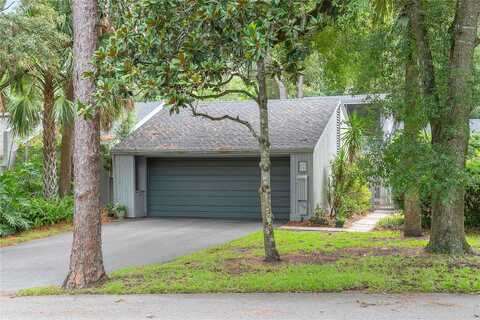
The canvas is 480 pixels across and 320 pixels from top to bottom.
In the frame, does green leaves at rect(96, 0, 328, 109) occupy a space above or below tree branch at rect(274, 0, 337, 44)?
below

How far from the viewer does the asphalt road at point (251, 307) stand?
264 inches

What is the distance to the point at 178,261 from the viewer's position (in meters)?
10.7

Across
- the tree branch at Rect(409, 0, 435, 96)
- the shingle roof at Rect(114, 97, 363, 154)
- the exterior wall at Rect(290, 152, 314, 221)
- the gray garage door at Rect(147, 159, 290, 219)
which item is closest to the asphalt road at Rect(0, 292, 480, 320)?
the tree branch at Rect(409, 0, 435, 96)

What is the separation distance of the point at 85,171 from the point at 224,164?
1014 centimetres

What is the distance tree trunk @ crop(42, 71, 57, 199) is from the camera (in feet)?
57.7

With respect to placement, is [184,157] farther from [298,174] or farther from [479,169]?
[479,169]

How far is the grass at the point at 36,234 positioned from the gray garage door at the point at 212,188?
374cm

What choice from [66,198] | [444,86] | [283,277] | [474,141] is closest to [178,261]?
[283,277]

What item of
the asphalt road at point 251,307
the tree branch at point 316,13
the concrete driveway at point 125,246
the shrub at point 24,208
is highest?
the tree branch at point 316,13

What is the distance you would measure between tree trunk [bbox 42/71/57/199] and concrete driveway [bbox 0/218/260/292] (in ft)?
7.77

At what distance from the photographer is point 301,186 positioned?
1698cm

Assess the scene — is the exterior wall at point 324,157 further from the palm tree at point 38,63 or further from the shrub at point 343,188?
the palm tree at point 38,63

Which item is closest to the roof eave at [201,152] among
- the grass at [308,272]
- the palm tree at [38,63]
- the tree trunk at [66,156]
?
the tree trunk at [66,156]

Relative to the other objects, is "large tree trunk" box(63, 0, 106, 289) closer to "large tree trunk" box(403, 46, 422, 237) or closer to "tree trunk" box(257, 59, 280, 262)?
"tree trunk" box(257, 59, 280, 262)
